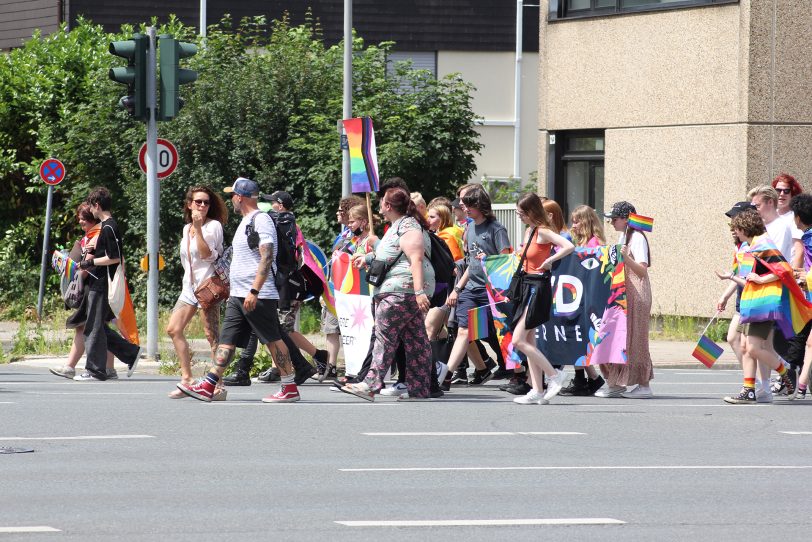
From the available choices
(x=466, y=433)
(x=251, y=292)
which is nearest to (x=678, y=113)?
(x=251, y=292)

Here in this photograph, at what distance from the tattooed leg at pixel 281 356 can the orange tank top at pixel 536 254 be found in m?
2.17

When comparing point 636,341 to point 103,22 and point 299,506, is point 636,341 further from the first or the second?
point 103,22

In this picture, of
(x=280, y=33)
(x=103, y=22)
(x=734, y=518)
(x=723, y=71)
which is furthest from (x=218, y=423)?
(x=103, y=22)

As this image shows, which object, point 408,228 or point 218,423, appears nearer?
point 218,423

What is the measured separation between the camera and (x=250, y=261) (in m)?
12.4

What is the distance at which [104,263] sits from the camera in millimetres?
14633

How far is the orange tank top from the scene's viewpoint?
42.2 feet

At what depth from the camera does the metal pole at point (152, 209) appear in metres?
17.3

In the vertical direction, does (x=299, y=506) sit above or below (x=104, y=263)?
below

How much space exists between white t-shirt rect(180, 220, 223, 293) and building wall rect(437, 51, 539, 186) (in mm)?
27820

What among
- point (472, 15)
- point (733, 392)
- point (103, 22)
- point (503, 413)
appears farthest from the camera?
point (472, 15)

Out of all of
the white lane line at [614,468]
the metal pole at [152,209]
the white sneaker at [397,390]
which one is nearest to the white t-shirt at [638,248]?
the white sneaker at [397,390]

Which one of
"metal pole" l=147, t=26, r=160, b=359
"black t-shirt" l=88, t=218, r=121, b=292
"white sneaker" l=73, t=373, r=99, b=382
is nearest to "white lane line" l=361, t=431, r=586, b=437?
"black t-shirt" l=88, t=218, r=121, b=292

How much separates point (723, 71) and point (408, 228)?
976cm
